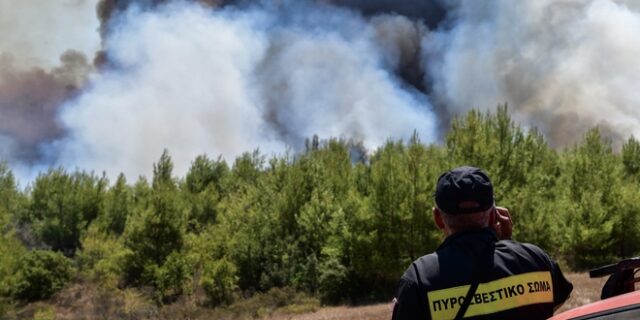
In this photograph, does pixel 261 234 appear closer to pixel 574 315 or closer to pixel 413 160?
pixel 413 160

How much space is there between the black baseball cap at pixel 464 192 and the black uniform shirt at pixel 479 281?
0.09 metres

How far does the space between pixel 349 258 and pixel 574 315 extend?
30.8 meters

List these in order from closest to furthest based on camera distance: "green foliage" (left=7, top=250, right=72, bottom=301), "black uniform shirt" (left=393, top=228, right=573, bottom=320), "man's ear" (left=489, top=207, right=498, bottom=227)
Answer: "black uniform shirt" (left=393, top=228, right=573, bottom=320) → "man's ear" (left=489, top=207, right=498, bottom=227) → "green foliage" (left=7, top=250, right=72, bottom=301)

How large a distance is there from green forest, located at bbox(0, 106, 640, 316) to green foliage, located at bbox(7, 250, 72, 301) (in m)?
0.09

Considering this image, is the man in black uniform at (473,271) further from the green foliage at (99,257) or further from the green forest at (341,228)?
the green foliage at (99,257)

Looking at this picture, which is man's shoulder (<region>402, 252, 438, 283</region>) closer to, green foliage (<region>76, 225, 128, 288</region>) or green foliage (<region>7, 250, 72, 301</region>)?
green foliage (<region>76, 225, 128, 288</region>)

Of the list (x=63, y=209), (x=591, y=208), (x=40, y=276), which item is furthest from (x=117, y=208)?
(x=591, y=208)

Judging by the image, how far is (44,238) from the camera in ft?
172

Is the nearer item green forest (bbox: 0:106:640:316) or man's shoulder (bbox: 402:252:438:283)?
man's shoulder (bbox: 402:252:438:283)

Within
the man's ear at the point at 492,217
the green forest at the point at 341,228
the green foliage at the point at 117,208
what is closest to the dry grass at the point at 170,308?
the green forest at the point at 341,228

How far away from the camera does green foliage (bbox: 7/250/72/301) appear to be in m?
40.8

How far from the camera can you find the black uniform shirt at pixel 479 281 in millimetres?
2029

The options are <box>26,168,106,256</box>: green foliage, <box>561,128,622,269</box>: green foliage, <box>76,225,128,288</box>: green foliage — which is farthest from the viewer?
<box>26,168,106,256</box>: green foliage

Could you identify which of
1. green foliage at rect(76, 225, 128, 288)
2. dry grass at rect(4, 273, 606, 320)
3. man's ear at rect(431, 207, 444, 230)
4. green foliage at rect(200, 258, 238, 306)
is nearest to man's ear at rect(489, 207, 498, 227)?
man's ear at rect(431, 207, 444, 230)
